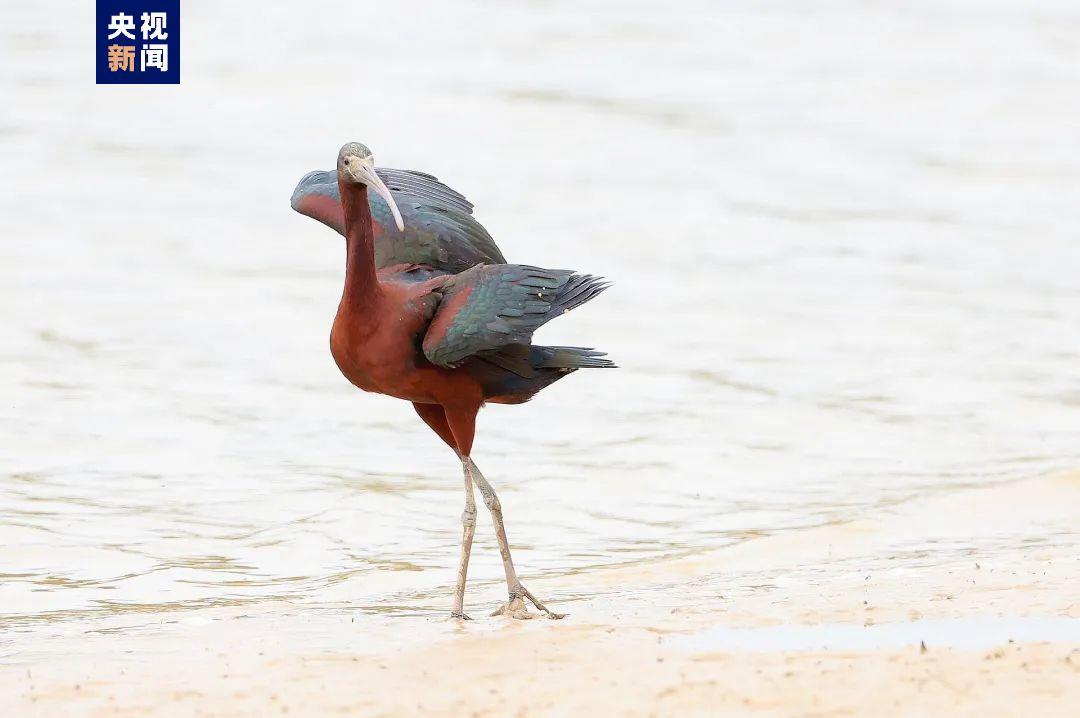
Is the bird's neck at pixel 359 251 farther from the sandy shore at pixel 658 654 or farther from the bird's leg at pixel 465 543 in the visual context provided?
the sandy shore at pixel 658 654

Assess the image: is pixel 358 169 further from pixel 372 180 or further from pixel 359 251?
pixel 359 251

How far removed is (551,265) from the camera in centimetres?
1526

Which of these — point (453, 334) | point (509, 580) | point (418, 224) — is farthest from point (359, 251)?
point (509, 580)

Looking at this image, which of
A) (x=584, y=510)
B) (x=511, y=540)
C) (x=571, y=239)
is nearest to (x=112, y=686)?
(x=511, y=540)

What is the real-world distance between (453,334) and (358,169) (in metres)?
0.82

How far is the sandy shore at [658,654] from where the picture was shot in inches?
219

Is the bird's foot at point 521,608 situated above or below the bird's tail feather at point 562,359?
below

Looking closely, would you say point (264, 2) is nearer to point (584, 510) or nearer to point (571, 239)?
point (571, 239)

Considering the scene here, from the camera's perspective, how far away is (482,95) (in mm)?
21234

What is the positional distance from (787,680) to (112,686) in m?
2.28

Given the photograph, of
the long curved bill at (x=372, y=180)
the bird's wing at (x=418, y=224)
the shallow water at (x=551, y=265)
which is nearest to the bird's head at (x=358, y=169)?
the long curved bill at (x=372, y=180)

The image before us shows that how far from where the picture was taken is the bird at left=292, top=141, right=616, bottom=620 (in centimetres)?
751

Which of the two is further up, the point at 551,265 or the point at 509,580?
the point at 551,265

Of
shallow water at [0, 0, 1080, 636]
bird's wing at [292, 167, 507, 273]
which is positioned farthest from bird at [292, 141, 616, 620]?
shallow water at [0, 0, 1080, 636]
